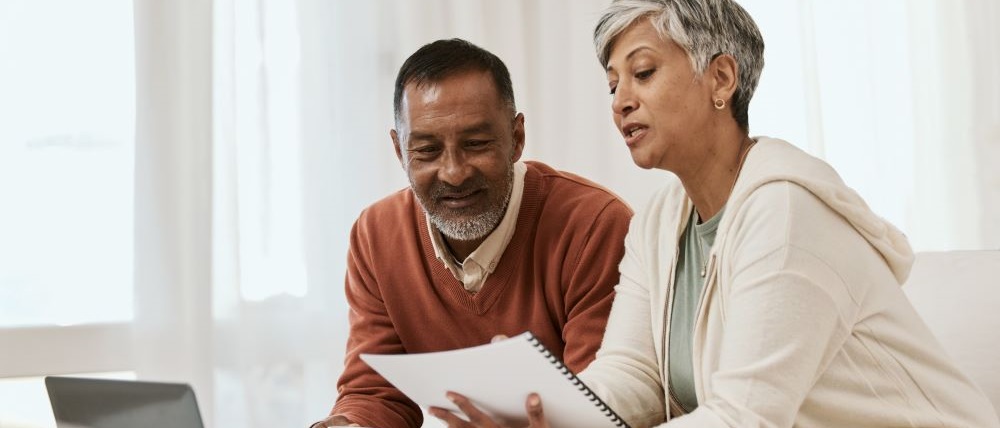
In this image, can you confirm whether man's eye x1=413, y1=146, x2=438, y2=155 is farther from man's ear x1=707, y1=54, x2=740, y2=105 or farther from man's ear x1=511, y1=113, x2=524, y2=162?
man's ear x1=707, y1=54, x2=740, y2=105

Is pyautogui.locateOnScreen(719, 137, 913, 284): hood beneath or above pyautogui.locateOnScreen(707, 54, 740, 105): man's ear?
beneath

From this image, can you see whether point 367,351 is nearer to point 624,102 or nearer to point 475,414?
point 475,414

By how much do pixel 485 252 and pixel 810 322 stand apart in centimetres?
78

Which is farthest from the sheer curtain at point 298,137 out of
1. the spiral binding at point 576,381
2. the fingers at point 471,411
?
the spiral binding at point 576,381

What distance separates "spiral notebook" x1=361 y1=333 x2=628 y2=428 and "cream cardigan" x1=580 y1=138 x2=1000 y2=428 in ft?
0.39

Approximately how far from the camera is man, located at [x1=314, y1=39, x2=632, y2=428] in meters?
1.85

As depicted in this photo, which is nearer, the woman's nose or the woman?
the woman

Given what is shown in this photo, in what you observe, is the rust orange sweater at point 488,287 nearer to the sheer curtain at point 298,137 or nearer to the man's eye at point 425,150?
the man's eye at point 425,150

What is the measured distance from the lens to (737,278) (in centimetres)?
134

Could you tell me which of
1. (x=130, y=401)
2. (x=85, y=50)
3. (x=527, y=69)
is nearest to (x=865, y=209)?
(x=130, y=401)

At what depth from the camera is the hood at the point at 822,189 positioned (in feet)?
4.30

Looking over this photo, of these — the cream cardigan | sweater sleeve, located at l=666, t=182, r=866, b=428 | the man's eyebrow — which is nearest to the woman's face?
the cream cardigan

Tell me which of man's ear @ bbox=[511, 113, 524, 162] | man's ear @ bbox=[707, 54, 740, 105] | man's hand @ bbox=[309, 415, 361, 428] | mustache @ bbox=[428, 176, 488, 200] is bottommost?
man's hand @ bbox=[309, 415, 361, 428]

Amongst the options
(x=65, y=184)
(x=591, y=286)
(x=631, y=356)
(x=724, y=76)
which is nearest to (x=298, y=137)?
(x=65, y=184)
